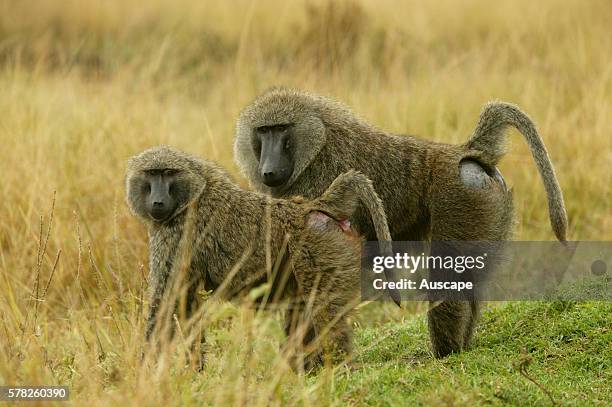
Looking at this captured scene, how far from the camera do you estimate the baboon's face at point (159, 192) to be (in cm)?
427

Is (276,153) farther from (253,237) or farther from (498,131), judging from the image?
(498,131)

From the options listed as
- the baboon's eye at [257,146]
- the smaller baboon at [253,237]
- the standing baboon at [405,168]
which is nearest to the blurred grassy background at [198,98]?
the smaller baboon at [253,237]

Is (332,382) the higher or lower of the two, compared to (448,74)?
lower

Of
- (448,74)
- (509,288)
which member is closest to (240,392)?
(509,288)

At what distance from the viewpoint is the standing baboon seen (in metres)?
4.61

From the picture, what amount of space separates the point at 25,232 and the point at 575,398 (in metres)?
3.89

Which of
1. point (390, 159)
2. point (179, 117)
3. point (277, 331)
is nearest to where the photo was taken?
point (277, 331)

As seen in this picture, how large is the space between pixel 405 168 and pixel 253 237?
943 millimetres

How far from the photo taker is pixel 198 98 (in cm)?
988

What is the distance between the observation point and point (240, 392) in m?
3.14

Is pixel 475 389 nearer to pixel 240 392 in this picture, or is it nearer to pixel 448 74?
pixel 240 392

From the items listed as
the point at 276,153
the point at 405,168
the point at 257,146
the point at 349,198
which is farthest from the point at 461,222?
the point at 257,146

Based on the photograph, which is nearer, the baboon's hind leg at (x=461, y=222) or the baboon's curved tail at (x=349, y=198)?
the baboon's curved tail at (x=349, y=198)

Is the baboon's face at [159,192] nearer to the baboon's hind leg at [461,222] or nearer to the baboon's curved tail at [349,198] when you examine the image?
the baboon's curved tail at [349,198]
